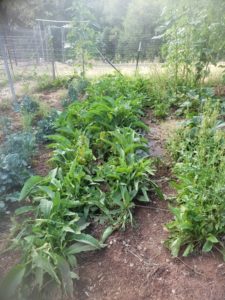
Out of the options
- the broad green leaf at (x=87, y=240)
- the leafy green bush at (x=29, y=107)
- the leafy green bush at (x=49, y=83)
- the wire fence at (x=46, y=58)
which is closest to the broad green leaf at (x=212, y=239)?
the broad green leaf at (x=87, y=240)

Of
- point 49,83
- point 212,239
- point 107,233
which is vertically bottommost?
point 49,83

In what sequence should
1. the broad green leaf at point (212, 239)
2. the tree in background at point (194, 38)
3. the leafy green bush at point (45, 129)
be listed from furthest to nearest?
the tree in background at point (194, 38) → the leafy green bush at point (45, 129) → the broad green leaf at point (212, 239)

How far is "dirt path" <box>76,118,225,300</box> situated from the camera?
1318 mm

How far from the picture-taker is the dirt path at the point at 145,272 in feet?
4.33

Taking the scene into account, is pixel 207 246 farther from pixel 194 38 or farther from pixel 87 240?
pixel 194 38

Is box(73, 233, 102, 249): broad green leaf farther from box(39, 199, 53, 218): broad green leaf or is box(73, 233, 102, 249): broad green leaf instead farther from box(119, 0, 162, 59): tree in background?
box(119, 0, 162, 59): tree in background

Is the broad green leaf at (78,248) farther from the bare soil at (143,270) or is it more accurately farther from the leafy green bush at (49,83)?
the leafy green bush at (49,83)

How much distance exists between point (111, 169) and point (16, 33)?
22.9ft

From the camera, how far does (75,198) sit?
183cm

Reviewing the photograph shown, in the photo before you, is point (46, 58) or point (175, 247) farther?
point (46, 58)

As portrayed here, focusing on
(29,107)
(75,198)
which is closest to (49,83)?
(29,107)

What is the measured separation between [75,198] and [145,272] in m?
0.69

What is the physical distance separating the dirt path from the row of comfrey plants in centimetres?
8

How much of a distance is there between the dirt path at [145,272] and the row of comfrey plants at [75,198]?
3.3 inches
